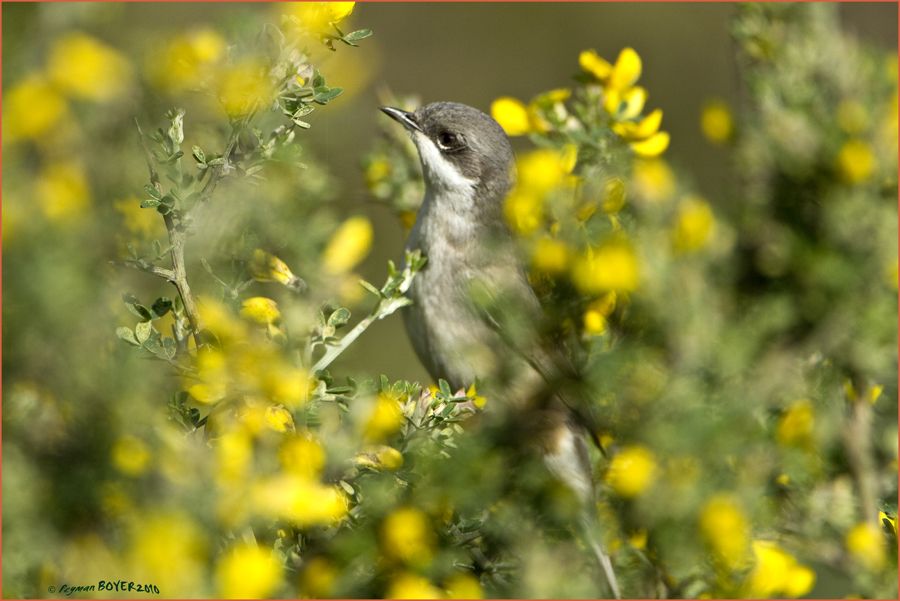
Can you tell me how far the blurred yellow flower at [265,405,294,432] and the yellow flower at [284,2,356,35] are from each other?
2.52 feet

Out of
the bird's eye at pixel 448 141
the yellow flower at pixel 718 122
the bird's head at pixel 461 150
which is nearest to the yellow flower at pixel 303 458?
the yellow flower at pixel 718 122

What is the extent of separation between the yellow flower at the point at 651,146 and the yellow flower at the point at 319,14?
1.03 m

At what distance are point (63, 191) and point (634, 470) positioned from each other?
2.28m

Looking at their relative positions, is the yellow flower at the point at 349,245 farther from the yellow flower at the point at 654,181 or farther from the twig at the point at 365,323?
the yellow flower at the point at 654,181

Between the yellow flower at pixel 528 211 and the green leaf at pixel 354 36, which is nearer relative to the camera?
the green leaf at pixel 354 36

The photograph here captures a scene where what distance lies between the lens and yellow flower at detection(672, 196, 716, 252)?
222 centimetres

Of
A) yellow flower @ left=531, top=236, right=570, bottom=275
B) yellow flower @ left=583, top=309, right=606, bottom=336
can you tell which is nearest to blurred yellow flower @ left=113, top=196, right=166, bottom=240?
yellow flower @ left=531, top=236, right=570, bottom=275

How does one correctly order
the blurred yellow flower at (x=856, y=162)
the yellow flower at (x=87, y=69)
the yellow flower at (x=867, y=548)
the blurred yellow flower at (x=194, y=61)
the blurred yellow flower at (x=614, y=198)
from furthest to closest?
the yellow flower at (x=87, y=69)
the blurred yellow flower at (x=856, y=162)
the blurred yellow flower at (x=614, y=198)
the blurred yellow flower at (x=194, y=61)
the yellow flower at (x=867, y=548)

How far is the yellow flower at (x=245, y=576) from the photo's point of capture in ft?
4.67

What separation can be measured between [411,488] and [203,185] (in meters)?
0.75

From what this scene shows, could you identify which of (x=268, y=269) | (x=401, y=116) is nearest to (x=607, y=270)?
(x=268, y=269)

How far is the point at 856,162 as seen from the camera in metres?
2.40

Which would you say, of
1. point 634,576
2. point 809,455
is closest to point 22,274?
point 634,576

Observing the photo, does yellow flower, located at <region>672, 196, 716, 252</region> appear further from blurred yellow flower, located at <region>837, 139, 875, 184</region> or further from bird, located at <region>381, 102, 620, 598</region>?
bird, located at <region>381, 102, 620, 598</region>
